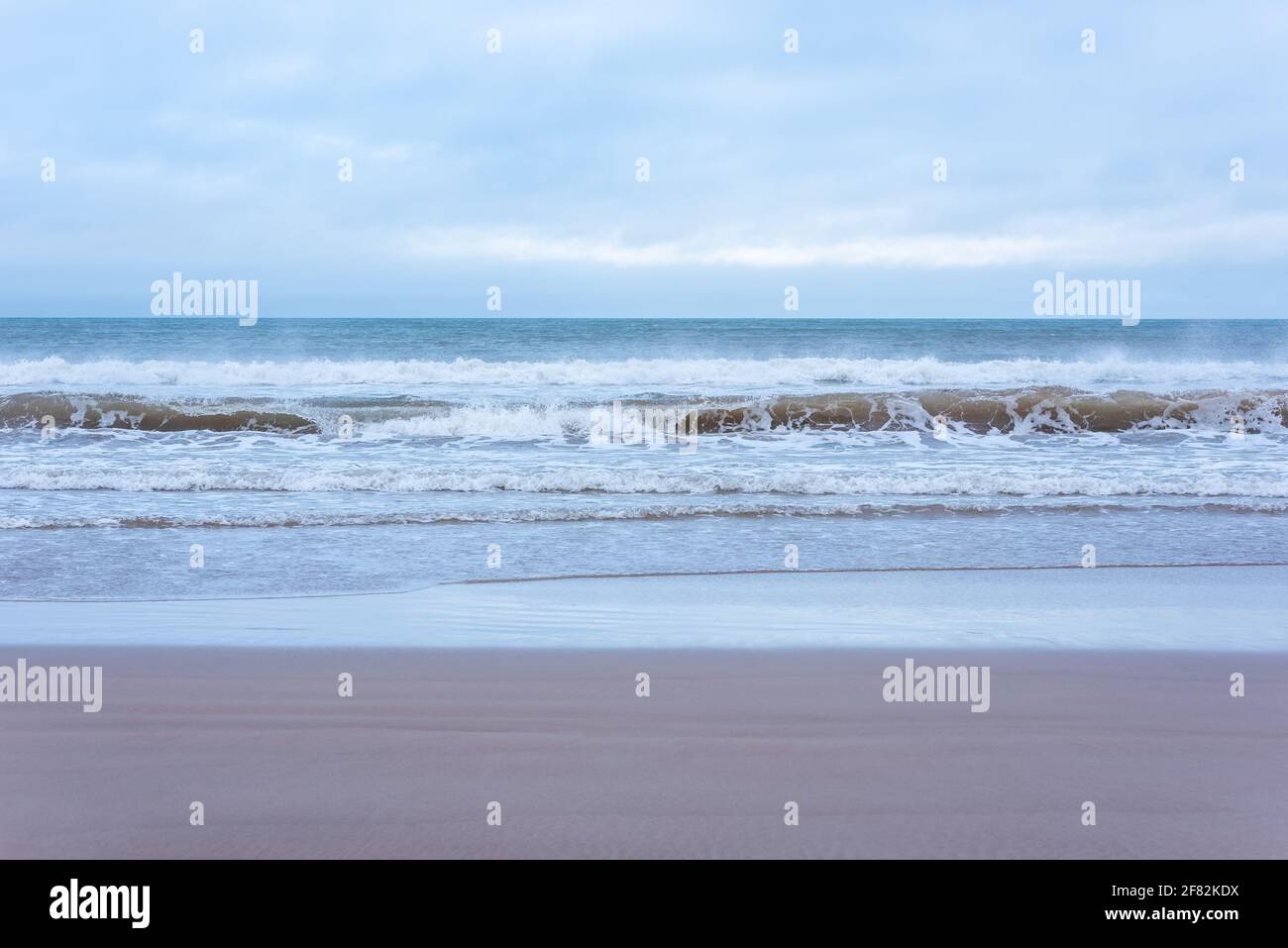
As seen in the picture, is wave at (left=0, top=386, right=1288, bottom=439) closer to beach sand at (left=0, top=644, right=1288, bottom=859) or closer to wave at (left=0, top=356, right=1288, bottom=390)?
wave at (left=0, top=356, right=1288, bottom=390)

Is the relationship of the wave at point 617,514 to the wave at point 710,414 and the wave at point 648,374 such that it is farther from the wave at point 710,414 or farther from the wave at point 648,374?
the wave at point 648,374

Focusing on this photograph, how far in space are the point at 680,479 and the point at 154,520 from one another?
547 cm

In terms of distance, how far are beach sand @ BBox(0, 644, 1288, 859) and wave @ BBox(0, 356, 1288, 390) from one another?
19588 mm

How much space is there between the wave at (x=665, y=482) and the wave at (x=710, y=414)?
580 cm

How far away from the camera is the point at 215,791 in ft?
11.7

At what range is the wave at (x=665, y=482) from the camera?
35.1 ft

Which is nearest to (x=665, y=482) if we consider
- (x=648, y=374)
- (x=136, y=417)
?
(x=136, y=417)

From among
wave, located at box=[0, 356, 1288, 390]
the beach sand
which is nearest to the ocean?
wave, located at box=[0, 356, 1288, 390]

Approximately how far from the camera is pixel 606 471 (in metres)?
11.5

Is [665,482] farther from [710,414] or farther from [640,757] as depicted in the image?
[710,414]

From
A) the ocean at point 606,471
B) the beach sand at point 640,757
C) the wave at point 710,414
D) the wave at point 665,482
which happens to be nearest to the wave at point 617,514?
the ocean at point 606,471

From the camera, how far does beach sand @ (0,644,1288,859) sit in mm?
3234

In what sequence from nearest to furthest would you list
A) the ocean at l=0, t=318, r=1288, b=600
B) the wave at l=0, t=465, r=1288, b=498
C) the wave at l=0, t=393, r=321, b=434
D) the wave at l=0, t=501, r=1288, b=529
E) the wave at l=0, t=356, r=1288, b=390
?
the ocean at l=0, t=318, r=1288, b=600 < the wave at l=0, t=501, r=1288, b=529 < the wave at l=0, t=465, r=1288, b=498 < the wave at l=0, t=393, r=321, b=434 < the wave at l=0, t=356, r=1288, b=390

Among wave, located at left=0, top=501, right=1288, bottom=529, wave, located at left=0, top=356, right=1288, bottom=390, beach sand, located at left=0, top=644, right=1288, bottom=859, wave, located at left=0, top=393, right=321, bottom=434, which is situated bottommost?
beach sand, located at left=0, top=644, right=1288, bottom=859
